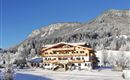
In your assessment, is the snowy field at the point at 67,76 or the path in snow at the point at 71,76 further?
the path in snow at the point at 71,76

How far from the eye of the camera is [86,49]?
86250mm

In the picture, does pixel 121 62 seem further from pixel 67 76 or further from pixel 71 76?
pixel 67 76

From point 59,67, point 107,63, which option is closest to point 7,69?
point 59,67

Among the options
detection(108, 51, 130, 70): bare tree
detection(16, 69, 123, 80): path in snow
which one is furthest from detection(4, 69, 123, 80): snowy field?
detection(108, 51, 130, 70): bare tree

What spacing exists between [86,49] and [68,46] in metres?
5.28

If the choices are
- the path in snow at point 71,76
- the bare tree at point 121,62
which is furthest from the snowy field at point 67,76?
the bare tree at point 121,62

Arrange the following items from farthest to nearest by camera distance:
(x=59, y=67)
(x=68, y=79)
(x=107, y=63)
→ (x=107, y=63), (x=59, y=67), (x=68, y=79)

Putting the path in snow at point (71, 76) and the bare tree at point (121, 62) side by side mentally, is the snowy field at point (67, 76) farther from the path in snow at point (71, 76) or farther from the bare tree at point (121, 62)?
the bare tree at point (121, 62)

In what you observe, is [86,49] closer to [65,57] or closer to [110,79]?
[65,57]

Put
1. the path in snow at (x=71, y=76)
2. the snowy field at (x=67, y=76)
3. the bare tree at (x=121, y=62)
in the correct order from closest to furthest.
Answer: the snowy field at (x=67, y=76), the path in snow at (x=71, y=76), the bare tree at (x=121, y=62)

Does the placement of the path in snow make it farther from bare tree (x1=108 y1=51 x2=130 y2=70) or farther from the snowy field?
bare tree (x1=108 y1=51 x2=130 y2=70)

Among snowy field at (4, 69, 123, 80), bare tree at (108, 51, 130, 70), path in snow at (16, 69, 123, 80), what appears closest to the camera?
snowy field at (4, 69, 123, 80)

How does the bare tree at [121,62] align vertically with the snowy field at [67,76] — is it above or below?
above

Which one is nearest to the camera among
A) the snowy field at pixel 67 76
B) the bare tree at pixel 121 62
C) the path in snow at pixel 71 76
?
the snowy field at pixel 67 76
